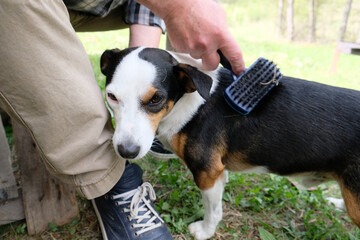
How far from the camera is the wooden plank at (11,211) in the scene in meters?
1.94

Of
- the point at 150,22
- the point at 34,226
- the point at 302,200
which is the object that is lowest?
the point at 302,200

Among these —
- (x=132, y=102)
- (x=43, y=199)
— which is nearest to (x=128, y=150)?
(x=132, y=102)

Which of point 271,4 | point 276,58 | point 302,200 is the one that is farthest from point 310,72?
point 271,4

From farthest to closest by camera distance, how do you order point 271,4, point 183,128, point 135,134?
point 271,4
point 183,128
point 135,134

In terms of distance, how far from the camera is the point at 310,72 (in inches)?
265

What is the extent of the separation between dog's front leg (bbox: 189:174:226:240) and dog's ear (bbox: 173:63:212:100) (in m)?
0.67

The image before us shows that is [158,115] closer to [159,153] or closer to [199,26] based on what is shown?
[199,26]

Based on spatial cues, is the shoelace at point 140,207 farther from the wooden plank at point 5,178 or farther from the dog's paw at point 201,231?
the wooden plank at point 5,178

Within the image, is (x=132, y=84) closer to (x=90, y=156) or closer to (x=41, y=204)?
(x=90, y=156)

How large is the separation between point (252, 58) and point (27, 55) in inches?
252

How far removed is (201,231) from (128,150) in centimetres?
92

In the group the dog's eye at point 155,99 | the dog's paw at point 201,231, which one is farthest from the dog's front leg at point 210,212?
the dog's eye at point 155,99

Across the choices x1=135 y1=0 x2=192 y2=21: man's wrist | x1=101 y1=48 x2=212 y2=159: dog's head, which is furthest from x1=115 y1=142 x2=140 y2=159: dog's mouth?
x1=135 y1=0 x2=192 y2=21: man's wrist

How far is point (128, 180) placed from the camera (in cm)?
199
